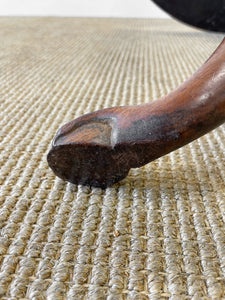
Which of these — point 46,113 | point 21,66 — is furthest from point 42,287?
point 21,66

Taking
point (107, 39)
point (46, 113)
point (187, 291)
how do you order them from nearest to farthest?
point (187, 291), point (46, 113), point (107, 39)

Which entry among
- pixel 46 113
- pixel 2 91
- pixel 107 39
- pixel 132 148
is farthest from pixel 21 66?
pixel 132 148

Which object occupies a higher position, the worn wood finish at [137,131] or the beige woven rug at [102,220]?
the worn wood finish at [137,131]

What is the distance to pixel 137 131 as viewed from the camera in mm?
335

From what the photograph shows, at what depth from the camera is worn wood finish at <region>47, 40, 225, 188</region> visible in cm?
32

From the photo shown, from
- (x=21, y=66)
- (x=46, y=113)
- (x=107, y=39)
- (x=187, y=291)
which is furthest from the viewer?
(x=107, y=39)

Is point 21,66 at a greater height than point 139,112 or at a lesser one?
lesser

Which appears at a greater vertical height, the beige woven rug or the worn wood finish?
the worn wood finish

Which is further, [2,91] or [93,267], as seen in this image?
[2,91]

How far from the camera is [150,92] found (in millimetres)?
671

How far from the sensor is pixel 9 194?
365 mm

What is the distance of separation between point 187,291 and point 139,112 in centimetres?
14

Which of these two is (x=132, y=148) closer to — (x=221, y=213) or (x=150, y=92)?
(x=221, y=213)

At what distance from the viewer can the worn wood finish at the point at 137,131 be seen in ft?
1.05
